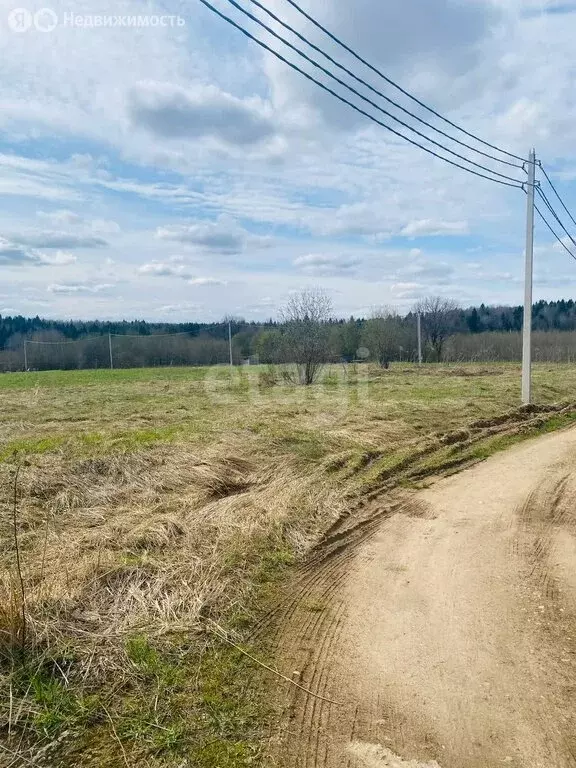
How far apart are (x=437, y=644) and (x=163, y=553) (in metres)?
2.46

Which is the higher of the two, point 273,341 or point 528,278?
point 528,278

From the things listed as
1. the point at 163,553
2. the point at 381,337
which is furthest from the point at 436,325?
the point at 163,553

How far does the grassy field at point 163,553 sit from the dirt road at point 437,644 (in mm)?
326

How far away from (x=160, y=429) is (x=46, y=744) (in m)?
8.10

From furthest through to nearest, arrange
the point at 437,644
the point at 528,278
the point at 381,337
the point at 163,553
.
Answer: the point at 381,337, the point at 528,278, the point at 163,553, the point at 437,644

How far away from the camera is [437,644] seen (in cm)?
353

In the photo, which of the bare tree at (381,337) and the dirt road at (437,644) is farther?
the bare tree at (381,337)

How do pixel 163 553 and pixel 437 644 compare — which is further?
pixel 163 553

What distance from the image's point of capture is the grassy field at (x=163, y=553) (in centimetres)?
277

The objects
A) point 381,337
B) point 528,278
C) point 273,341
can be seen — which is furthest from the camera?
point 381,337

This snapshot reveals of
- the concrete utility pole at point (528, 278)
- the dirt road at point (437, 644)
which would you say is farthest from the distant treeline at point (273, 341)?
the dirt road at point (437, 644)

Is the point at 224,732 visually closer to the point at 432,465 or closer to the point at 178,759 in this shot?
the point at 178,759

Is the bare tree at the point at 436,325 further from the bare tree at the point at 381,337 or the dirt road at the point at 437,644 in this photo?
the dirt road at the point at 437,644

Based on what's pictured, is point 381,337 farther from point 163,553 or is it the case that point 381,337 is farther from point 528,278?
point 163,553
